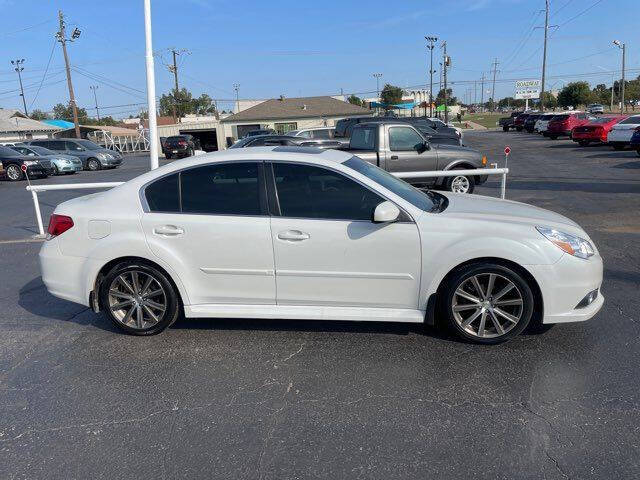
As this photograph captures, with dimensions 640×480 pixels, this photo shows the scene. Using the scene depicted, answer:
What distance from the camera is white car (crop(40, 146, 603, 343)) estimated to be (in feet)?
13.6

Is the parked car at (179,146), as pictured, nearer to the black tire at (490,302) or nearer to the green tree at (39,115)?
the black tire at (490,302)

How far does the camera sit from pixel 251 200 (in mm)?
4438

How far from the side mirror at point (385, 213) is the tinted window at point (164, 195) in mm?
1749

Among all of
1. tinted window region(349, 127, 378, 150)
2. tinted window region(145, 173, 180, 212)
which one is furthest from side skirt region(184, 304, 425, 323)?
tinted window region(349, 127, 378, 150)

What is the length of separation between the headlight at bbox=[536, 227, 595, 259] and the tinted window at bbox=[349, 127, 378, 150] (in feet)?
23.9

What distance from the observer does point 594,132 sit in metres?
25.5

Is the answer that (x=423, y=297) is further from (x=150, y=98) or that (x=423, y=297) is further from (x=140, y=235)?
(x=150, y=98)

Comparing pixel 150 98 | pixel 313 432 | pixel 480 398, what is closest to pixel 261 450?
pixel 313 432

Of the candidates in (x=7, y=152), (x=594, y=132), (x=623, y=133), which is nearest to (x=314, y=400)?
(x=623, y=133)

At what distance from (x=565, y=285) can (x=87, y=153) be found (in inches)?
1103

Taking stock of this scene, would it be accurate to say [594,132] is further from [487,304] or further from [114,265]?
[114,265]

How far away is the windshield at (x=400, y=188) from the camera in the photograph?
4523 millimetres

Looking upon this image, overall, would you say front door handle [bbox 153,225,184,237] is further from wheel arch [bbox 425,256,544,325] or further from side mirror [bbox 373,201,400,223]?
wheel arch [bbox 425,256,544,325]

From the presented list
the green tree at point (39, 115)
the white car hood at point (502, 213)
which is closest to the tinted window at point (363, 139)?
the white car hood at point (502, 213)
